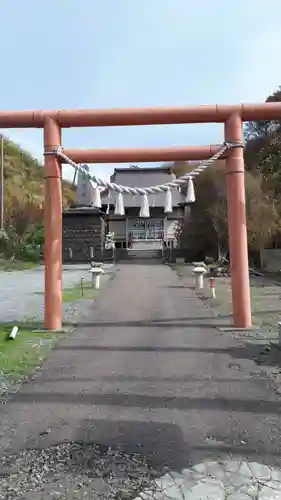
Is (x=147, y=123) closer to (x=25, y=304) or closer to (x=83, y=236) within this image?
(x=25, y=304)

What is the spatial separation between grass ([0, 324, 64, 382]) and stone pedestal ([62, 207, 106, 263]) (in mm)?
31311

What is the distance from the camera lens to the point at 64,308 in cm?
1294

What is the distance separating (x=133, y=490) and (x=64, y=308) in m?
9.87

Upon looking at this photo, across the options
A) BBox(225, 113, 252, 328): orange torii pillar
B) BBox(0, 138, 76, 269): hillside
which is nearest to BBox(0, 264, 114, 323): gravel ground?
BBox(225, 113, 252, 328): orange torii pillar

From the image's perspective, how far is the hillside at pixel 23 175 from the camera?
61.3 meters

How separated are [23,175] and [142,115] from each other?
205 ft

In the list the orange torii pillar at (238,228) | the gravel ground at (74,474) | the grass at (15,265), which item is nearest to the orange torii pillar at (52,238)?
the orange torii pillar at (238,228)

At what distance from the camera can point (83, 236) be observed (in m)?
41.7

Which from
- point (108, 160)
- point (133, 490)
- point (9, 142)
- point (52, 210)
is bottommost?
point (133, 490)

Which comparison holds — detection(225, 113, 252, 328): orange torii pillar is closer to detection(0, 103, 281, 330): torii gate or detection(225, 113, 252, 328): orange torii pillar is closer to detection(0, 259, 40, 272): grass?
detection(0, 103, 281, 330): torii gate

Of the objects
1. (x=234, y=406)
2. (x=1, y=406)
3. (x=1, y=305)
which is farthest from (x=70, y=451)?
(x=1, y=305)

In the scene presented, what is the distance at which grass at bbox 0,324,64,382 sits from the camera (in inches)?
258

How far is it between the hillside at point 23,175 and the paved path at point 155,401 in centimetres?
4886

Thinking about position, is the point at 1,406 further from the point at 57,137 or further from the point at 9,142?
the point at 9,142
